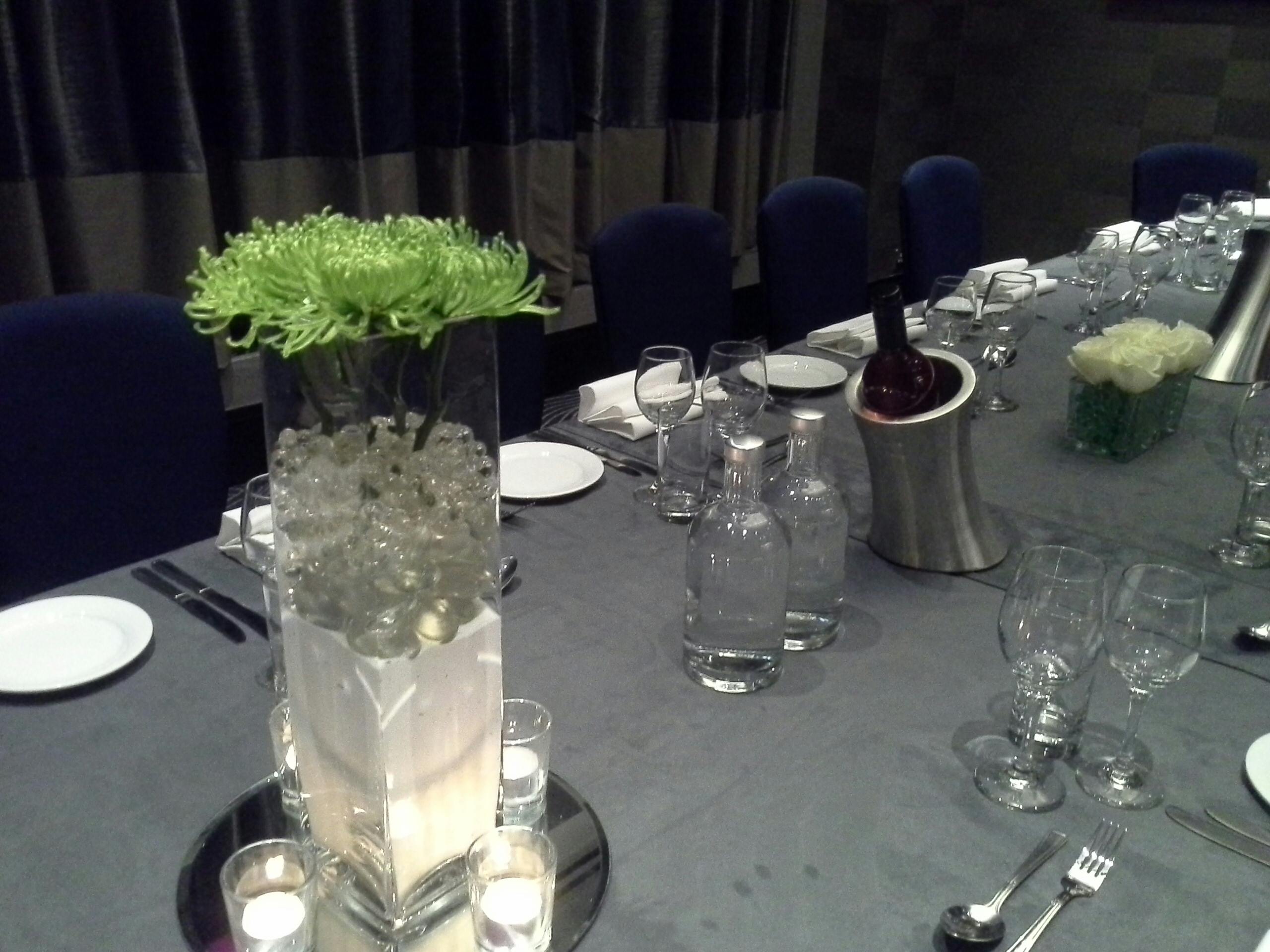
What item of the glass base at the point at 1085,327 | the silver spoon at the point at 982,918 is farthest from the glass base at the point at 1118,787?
the glass base at the point at 1085,327

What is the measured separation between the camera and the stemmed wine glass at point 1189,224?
2395 millimetres

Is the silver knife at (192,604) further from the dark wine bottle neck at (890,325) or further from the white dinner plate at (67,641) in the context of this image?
the dark wine bottle neck at (890,325)

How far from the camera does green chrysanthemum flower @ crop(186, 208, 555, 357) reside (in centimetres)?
56

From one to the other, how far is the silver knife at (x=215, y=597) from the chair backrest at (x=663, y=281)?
3.62ft

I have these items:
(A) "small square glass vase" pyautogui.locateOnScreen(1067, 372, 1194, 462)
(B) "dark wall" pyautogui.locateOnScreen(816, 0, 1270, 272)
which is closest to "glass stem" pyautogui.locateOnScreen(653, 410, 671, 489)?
(A) "small square glass vase" pyautogui.locateOnScreen(1067, 372, 1194, 462)

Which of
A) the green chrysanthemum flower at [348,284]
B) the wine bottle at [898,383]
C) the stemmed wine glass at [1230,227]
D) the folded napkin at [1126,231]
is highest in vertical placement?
the green chrysanthemum flower at [348,284]

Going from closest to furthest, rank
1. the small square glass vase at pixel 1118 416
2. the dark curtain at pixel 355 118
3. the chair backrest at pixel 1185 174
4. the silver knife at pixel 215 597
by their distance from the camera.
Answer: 1. the silver knife at pixel 215 597
2. the small square glass vase at pixel 1118 416
3. the dark curtain at pixel 355 118
4. the chair backrest at pixel 1185 174

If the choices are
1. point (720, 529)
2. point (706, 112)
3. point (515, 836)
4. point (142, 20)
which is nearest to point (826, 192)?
point (706, 112)

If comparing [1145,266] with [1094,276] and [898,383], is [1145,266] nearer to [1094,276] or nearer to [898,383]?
[1094,276]

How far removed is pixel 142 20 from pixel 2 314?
48.7 inches

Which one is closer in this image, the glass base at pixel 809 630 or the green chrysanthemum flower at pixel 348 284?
the green chrysanthemum flower at pixel 348 284

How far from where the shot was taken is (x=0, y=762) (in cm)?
85

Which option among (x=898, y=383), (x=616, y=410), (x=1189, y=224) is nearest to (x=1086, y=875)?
(x=898, y=383)

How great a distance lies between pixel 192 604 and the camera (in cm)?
106
